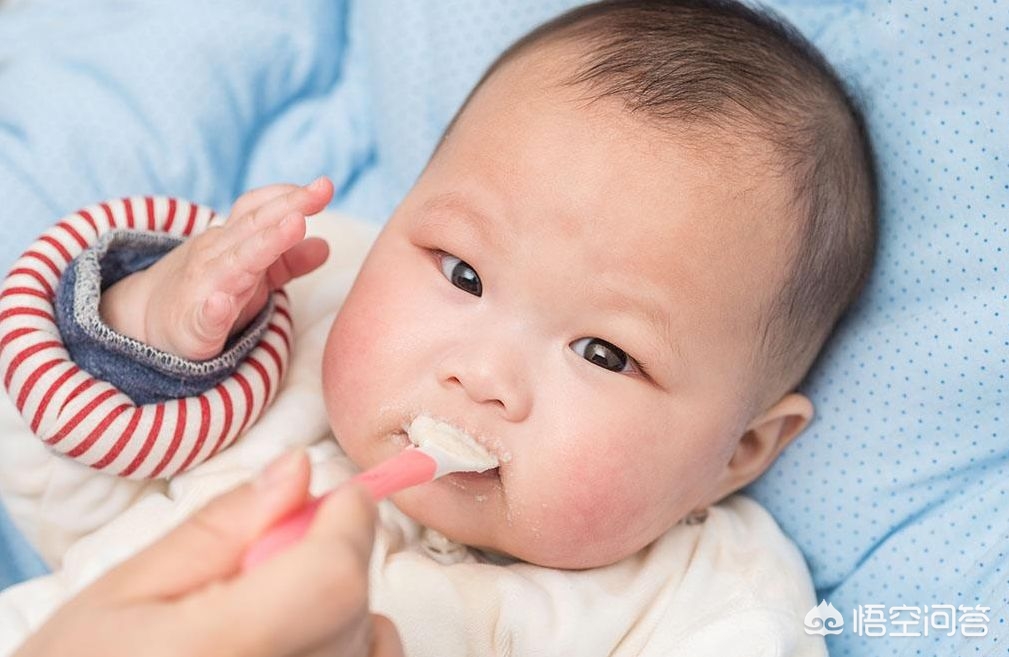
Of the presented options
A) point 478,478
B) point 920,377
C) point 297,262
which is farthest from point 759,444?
point 297,262

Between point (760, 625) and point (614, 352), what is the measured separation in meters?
0.34

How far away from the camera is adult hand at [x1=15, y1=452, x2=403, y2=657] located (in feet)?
2.10

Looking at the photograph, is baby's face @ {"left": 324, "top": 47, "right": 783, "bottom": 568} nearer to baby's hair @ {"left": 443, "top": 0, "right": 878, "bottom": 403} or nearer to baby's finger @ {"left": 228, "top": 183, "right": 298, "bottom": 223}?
baby's hair @ {"left": 443, "top": 0, "right": 878, "bottom": 403}

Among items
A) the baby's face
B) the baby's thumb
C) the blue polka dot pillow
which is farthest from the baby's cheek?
the baby's thumb

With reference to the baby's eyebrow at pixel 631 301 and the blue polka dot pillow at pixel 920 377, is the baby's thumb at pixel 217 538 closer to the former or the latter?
the baby's eyebrow at pixel 631 301

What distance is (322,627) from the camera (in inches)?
25.9

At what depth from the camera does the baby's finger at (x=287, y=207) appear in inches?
44.3

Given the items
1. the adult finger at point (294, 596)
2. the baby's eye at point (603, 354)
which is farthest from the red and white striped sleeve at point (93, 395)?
the adult finger at point (294, 596)

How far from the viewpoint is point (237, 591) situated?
0.64 meters

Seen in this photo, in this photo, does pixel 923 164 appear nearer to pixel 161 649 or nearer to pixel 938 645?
pixel 938 645

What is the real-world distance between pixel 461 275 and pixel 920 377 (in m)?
0.62

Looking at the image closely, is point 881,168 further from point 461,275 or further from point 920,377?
point 461,275

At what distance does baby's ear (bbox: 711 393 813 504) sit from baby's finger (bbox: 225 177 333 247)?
59cm

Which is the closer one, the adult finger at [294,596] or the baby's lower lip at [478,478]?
the adult finger at [294,596]
